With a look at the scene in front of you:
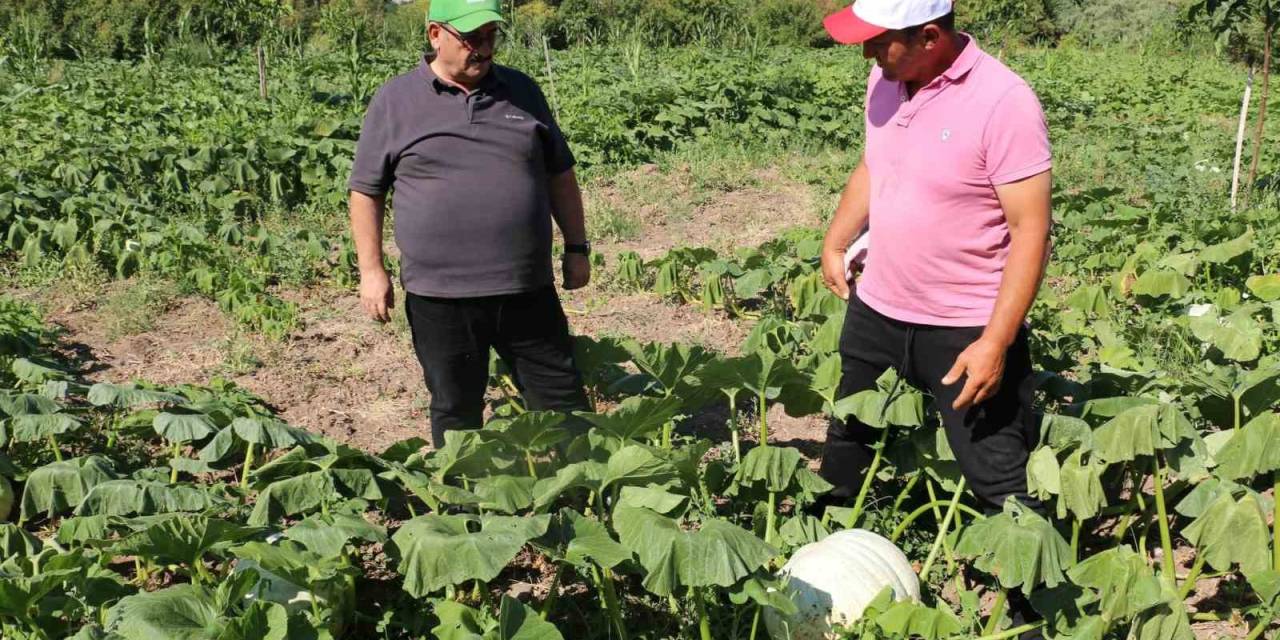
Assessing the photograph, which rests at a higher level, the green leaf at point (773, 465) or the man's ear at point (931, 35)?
the man's ear at point (931, 35)

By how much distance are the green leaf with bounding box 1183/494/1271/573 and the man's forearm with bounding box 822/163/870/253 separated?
1235 millimetres

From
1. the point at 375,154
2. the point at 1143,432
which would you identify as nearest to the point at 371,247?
the point at 375,154

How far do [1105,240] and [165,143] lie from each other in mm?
7075

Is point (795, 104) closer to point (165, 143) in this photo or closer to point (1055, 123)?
point (1055, 123)

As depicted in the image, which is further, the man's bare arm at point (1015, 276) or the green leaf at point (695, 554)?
the man's bare arm at point (1015, 276)

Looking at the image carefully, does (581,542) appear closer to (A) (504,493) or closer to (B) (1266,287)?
(A) (504,493)

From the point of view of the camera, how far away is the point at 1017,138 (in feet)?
9.28

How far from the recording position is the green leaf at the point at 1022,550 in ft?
9.15

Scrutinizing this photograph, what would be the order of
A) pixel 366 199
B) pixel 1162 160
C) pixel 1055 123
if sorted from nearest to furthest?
1. pixel 366 199
2. pixel 1162 160
3. pixel 1055 123

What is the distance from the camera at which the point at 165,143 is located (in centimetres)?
949

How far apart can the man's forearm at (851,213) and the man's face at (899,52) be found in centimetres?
51

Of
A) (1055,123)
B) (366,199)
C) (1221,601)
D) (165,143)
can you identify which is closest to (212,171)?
(165,143)

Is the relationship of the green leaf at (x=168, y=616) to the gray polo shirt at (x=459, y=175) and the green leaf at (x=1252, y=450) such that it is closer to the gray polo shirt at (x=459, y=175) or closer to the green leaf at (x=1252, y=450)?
the gray polo shirt at (x=459, y=175)

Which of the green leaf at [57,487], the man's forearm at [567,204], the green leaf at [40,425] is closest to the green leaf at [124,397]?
the green leaf at [40,425]
